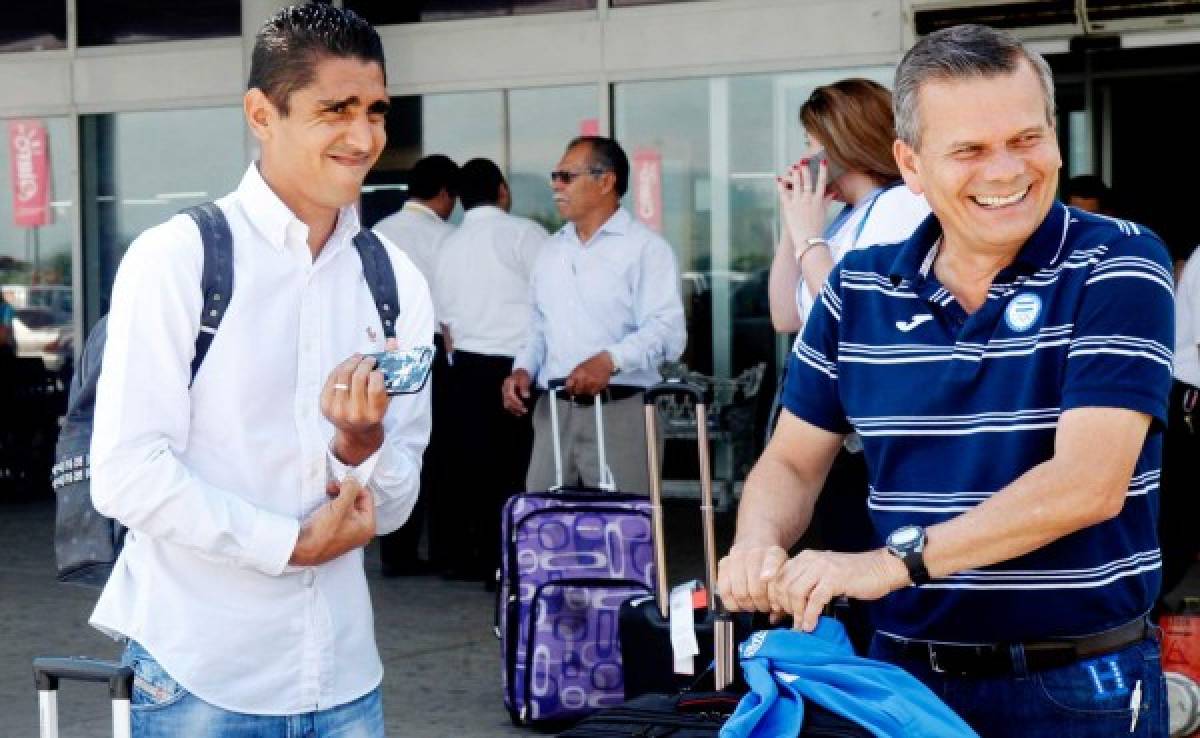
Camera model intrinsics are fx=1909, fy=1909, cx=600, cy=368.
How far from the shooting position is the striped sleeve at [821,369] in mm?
2736

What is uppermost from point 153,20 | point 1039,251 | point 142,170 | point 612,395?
point 153,20

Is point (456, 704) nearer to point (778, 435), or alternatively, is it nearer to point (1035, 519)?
point (778, 435)

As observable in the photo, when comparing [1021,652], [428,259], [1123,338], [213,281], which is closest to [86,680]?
[213,281]

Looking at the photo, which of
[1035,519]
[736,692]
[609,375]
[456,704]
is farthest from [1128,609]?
[609,375]

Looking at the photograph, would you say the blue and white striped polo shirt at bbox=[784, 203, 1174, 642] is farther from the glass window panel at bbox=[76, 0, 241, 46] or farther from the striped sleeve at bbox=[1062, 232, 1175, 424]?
the glass window panel at bbox=[76, 0, 241, 46]

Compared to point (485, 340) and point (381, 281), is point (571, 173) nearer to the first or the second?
point (485, 340)

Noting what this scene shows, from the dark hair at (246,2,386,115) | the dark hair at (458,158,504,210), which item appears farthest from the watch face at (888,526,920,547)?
the dark hair at (458,158,504,210)

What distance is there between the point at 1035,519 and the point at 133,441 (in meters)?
1.29

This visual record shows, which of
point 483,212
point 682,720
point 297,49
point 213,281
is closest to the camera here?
point 682,720

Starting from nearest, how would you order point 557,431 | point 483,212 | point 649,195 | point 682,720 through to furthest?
point 682,720
point 557,431
point 483,212
point 649,195

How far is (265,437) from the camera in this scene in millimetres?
2932

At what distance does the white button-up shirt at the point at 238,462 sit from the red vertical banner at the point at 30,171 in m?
10.9

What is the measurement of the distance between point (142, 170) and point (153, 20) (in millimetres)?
1023

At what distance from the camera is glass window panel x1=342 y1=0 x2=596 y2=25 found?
1175cm
